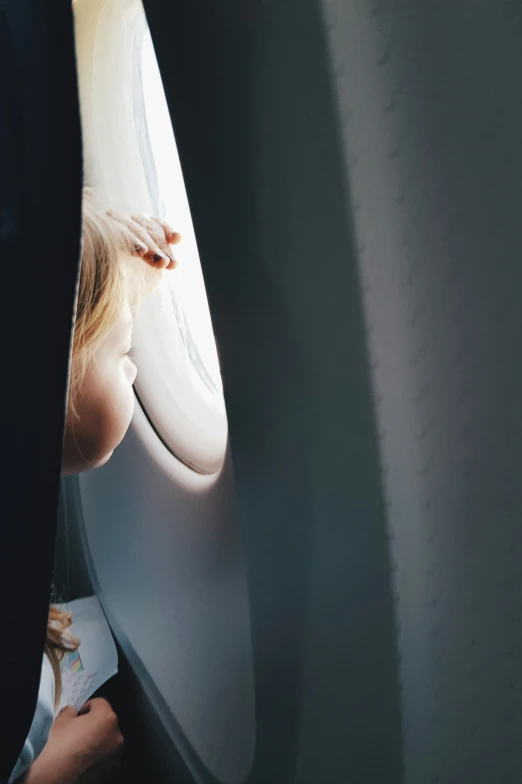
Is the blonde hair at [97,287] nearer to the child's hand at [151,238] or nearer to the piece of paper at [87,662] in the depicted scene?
the child's hand at [151,238]

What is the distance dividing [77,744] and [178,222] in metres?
0.98

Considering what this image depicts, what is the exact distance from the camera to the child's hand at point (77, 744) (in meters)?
0.96

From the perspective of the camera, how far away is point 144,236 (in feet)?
2.31

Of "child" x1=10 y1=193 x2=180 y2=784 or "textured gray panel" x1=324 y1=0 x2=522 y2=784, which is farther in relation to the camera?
"child" x1=10 y1=193 x2=180 y2=784

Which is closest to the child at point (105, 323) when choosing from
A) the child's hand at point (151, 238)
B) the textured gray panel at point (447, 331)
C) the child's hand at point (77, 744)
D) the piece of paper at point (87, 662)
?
the child's hand at point (151, 238)

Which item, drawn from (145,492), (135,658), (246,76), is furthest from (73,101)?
(135,658)

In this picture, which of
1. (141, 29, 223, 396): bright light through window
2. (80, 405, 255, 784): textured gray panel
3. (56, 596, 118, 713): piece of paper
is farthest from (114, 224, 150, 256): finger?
(56, 596, 118, 713): piece of paper

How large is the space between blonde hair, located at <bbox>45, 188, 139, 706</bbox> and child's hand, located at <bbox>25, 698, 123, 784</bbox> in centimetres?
70

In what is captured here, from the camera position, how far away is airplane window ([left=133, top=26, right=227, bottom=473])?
2.63ft

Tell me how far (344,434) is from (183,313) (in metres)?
0.53

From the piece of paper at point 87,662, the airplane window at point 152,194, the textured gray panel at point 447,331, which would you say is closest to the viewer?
the textured gray panel at point 447,331

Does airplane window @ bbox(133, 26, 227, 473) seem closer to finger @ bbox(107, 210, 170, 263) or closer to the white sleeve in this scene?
finger @ bbox(107, 210, 170, 263)

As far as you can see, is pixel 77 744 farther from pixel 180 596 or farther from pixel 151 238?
pixel 151 238

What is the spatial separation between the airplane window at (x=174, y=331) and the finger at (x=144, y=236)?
0.07 m
